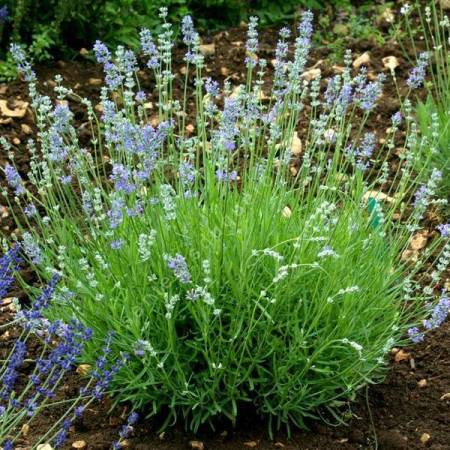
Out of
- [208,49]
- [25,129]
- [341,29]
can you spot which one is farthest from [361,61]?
[25,129]

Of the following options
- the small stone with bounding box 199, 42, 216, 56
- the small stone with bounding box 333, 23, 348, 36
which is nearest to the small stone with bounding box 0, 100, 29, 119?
the small stone with bounding box 199, 42, 216, 56

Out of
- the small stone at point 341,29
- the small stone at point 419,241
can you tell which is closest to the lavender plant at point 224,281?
the small stone at point 419,241

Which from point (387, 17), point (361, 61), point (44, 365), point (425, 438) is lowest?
point (425, 438)

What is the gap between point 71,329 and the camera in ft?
10.3

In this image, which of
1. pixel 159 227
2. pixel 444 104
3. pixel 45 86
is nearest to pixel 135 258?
pixel 159 227

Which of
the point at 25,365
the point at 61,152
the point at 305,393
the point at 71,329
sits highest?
the point at 61,152

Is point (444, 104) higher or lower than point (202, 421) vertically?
higher

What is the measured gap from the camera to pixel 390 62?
20.5 ft

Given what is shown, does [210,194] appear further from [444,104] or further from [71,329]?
[444,104]

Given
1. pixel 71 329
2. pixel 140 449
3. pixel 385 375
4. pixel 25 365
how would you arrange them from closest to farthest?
pixel 71 329, pixel 140 449, pixel 385 375, pixel 25 365

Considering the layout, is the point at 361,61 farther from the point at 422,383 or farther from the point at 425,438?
the point at 425,438

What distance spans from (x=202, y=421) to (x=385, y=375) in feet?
2.54

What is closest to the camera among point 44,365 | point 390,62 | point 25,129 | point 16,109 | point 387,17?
point 44,365

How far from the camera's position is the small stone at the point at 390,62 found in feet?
20.3
